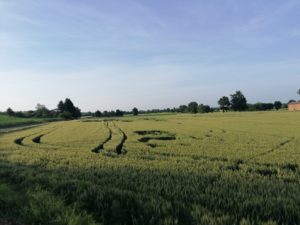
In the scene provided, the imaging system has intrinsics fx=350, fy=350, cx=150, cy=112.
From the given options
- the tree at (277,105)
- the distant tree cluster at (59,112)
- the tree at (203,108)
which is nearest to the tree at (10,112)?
the distant tree cluster at (59,112)

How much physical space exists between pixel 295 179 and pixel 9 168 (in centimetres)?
1066

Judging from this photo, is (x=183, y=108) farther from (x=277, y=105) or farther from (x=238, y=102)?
(x=277, y=105)

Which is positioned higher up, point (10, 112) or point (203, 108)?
point (10, 112)

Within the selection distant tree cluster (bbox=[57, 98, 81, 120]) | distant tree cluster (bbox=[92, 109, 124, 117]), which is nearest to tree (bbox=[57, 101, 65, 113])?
distant tree cluster (bbox=[57, 98, 81, 120])

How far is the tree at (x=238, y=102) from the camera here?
154 meters

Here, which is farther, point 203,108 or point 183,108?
point 183,108

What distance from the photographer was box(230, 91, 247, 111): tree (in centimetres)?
15362

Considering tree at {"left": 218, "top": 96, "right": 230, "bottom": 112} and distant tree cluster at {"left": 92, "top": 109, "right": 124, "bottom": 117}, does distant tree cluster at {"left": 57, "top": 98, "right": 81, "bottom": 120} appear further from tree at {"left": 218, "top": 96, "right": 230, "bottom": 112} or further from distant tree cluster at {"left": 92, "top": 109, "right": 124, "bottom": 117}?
tree at {"left": 218, "top": 96, "right": 230, "bottom": 112}

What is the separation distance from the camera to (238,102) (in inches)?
6048

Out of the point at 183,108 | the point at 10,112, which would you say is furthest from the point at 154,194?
the point at 183,108

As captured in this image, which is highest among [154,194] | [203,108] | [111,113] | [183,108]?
[183,108]

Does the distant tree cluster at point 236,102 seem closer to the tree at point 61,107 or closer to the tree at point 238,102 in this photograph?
the tree at point 238,102

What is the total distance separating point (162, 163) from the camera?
48.9ft

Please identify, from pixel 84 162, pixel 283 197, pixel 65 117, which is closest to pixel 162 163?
pixel 84 162
